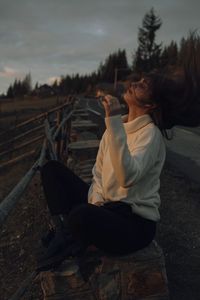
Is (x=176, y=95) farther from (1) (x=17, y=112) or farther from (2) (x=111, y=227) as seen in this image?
(1) (x=17, y=112)

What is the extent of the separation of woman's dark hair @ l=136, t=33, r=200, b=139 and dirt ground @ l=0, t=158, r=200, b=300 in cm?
111

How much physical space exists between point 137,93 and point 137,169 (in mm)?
510

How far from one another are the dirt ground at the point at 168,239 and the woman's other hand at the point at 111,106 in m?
1.27

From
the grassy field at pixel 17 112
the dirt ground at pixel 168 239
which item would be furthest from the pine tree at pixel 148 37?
the dirt ground at pixel 168 239

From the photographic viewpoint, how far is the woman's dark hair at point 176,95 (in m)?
3.00

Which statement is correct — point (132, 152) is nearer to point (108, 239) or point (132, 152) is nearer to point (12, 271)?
point (108, 239)

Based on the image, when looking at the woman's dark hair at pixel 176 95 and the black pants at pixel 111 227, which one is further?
Result: the woman's dark hair at pixel 176 95

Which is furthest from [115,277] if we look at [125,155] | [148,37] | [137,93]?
[148,37]

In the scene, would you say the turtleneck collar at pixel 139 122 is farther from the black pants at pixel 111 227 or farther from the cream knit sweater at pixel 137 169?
the black pants at pixel 111 227

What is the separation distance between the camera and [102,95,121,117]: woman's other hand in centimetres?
280

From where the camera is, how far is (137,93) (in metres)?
3.07

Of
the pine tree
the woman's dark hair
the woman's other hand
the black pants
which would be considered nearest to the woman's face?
the woman's dark hair

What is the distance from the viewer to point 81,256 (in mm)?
3025

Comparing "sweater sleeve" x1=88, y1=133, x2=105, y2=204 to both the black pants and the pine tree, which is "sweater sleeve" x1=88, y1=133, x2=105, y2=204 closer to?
the black pants
